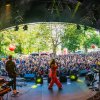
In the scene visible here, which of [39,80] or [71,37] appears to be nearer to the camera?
[39,80]

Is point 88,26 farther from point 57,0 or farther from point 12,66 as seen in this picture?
point 12,66

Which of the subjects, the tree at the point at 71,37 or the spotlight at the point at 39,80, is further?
the tree at the point at 71,37

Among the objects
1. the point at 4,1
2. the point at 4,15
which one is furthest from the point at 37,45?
the point at 4,1

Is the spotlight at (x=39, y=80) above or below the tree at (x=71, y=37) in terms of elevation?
below

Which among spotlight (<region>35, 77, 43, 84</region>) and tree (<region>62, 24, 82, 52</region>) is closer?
spotlight (<region>35, 77, 43, 84</region>)

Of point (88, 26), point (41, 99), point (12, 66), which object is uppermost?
point (88, 26)

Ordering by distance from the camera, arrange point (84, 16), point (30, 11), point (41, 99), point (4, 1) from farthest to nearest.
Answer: point (84, 16), point (30, 11), point (4, 1), point (41, 99)

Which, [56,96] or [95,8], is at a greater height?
[95,8]

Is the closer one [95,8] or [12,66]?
[12,66]

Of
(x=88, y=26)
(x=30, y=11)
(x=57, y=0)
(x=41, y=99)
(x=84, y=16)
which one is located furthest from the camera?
(x=88, y=26)

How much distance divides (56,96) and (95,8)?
646 centimetres

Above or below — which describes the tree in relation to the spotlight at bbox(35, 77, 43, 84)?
above

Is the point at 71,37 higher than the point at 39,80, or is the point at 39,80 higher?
the point at 71,37

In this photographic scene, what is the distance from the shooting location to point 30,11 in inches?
649
